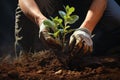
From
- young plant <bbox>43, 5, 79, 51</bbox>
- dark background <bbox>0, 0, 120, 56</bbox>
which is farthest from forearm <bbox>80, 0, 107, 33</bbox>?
dark background <bbox>0, 0, 120, 56</bbox>

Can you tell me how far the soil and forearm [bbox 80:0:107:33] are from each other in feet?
0.67

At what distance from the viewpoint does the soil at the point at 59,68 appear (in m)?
1.22

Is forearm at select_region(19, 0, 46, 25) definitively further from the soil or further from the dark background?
the dark background

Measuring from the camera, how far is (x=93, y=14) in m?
1.62

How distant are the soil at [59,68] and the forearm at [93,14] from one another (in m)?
0.20

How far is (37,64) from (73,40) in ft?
0.73

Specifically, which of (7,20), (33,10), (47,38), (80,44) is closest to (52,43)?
(47,38)

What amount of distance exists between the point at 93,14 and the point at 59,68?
0.44 meters

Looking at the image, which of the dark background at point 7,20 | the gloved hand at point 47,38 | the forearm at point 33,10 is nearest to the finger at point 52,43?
the gloved hand at point 47,38

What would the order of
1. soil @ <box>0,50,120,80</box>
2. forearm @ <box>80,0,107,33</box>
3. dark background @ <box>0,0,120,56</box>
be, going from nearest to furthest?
soil @ <box>0,50,120,80</box> < forearm @ <box>80,0,107,33</box> < dark background @ <box>0,0,120,56</box>

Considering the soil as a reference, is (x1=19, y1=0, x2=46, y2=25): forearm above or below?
above

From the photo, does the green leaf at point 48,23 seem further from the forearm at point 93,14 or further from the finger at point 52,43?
the forearm at point 93,14

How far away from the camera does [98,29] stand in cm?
202

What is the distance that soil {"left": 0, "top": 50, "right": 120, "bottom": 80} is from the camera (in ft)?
3.99
